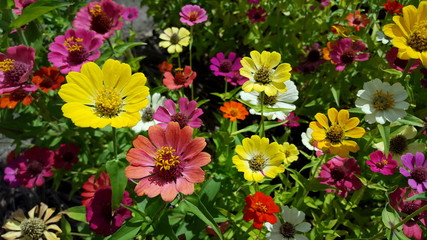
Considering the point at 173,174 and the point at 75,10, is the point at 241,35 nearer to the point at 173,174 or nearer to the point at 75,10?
the point at 75,10

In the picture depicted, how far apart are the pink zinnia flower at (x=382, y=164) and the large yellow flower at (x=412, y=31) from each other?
0.52 metres

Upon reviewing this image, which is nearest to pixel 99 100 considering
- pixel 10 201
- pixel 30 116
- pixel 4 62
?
pixel 4 62

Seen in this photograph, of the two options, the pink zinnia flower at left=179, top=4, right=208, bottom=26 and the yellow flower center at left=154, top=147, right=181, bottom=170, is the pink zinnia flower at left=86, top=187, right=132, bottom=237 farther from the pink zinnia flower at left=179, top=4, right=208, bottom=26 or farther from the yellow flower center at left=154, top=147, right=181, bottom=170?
the pink zinnia flower at left=179, top=4, right=208, bottom=26

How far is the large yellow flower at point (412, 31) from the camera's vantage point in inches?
56.2

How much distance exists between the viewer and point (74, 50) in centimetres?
169

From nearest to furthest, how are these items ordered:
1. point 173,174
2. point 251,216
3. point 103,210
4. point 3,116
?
1. point 173,174
2. point 251,216
3. point 103,210
4. point 3,116

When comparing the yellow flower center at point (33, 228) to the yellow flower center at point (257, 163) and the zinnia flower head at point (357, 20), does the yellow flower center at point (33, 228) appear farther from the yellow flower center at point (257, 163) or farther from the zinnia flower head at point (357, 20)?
the zinnia flower head at point (357, 20)

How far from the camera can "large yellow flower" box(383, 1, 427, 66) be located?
1429 millimetres

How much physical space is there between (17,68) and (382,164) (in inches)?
78.4

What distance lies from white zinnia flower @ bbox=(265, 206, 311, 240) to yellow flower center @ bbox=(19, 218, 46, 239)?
122 centimetres

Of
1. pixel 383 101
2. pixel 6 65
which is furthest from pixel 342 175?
pixel 6 65

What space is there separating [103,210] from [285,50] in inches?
73.9

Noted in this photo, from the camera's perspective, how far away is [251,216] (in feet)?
4.58

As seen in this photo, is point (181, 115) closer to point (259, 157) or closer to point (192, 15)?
point (259, 157)
